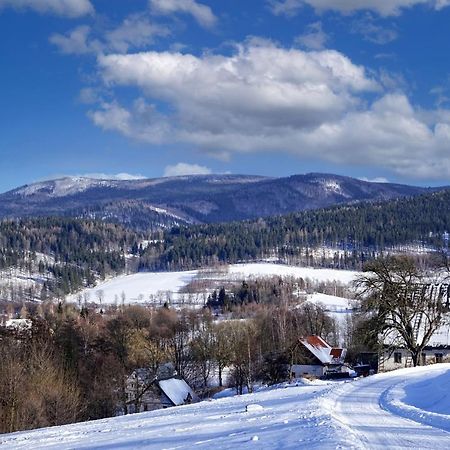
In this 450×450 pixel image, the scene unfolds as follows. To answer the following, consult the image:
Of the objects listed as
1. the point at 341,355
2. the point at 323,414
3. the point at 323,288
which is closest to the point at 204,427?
the point at 323,414

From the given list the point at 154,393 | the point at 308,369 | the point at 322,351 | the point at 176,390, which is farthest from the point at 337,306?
the point at 154,393

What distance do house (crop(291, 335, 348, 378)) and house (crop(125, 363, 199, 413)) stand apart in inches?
621

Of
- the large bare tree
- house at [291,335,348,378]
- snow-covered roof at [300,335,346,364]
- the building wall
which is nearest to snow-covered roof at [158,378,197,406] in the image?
house at [291,335,348,378]

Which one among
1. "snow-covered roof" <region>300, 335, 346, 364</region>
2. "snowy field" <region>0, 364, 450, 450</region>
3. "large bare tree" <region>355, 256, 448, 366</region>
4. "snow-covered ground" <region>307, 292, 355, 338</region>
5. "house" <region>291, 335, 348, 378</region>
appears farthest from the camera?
"snow-covered ground" <region>307, 292, 355, 338</region>

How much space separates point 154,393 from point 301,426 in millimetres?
40090

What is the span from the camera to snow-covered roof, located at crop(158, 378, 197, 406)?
50844mm

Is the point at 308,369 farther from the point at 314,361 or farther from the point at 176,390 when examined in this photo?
the point at 176,390

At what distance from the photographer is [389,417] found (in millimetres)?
15664

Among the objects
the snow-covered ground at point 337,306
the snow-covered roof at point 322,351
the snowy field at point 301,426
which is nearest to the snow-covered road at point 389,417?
the snowy field at point 301,426

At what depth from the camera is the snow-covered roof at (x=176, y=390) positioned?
2002 inches

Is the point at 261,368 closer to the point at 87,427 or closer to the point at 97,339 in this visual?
the point at 97,339

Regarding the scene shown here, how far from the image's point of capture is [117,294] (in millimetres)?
191125

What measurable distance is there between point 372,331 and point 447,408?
22.9 metres

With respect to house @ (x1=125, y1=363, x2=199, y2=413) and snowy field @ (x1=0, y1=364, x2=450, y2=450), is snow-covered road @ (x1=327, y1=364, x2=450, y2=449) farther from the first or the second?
house @ (x1=125, y1=363, x2=199, y2=413)
